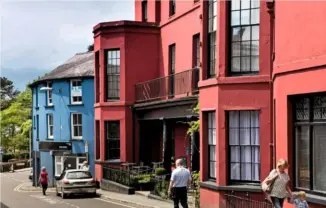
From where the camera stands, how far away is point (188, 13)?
25.1 m

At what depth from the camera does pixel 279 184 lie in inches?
443

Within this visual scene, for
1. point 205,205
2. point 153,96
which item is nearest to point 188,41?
point 153,96

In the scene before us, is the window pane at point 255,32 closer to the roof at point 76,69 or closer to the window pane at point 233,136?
the window pane at point 233,136

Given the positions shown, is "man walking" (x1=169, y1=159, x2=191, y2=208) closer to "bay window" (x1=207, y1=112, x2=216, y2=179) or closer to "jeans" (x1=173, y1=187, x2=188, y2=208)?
"jeans" (x1=173, y1=187, x2=188, y2=208)

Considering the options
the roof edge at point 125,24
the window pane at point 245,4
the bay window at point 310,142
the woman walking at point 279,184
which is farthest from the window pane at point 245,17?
the roof edge at point 125,24

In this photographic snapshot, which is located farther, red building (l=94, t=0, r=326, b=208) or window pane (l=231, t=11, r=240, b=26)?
window pane (l=231, t=11, r=240, b=26)

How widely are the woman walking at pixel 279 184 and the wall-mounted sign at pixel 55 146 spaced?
30.2 metres

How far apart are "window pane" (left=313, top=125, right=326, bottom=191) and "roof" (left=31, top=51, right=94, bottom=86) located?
28.6 m

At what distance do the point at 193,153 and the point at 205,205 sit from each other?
15.0 ft

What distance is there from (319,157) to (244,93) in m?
4.36

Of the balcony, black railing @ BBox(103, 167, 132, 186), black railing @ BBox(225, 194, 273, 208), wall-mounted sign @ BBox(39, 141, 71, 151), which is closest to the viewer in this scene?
black railing @ BBox(225, 194, 273, 208)

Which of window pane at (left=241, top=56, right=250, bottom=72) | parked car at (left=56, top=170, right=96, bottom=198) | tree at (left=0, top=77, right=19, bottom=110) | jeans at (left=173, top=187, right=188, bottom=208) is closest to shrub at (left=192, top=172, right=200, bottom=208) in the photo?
jeans at (left=173, top=187, right=188, bottom=208)

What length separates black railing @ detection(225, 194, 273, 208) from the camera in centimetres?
1415

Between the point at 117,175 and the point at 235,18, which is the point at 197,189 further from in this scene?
the point at 117,175
